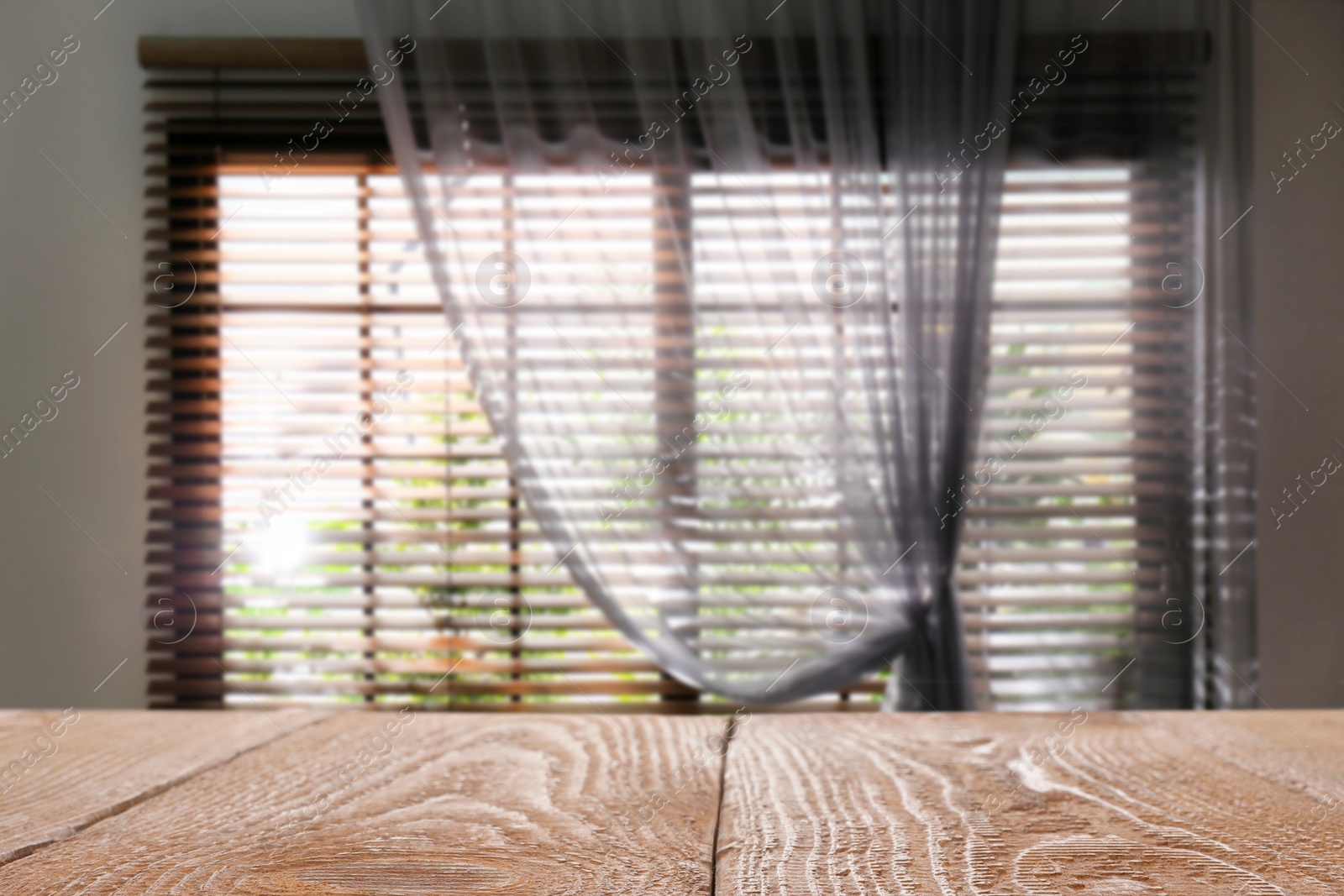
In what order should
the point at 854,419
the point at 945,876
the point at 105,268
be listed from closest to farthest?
the point at 945,876
the point at 854,419
the point at 105,268

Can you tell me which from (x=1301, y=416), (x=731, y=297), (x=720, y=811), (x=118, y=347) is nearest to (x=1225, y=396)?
(x=1301, y=416)

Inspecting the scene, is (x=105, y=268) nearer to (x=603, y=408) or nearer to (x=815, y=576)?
(x=603, y=408)

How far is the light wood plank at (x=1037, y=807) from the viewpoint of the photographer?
284 mm

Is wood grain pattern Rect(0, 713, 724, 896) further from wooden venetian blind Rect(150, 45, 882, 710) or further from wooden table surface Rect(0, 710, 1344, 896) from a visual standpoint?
wooden venetian blind Rect(150, 45, 882, 710)

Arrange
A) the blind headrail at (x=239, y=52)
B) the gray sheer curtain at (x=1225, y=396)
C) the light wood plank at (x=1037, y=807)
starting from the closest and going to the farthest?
the light wood plank at (x=1037, y=807) < the gray sheer curtain at (x=1225, y=396) < the blind headrail at (x=239, y=52)

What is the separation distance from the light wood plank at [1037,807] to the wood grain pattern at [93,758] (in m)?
0.27

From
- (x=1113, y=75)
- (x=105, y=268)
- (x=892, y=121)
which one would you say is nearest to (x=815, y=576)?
(x=892, y=121)

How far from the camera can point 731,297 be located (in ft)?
5.91

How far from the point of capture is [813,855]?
30cm

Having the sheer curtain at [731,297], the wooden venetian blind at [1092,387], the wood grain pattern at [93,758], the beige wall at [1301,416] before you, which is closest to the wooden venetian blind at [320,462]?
the sheer curtain at [731,297]

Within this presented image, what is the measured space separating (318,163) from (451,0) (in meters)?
0.47

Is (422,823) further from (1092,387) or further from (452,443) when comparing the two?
(1092,387)

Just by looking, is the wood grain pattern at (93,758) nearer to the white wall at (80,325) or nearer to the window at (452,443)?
the window at (452,443)

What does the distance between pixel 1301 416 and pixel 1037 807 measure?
73.3 inches
